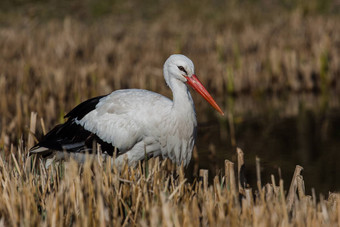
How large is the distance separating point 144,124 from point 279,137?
3.21m

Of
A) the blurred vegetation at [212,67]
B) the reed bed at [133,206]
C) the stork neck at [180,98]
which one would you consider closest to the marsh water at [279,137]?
the blurred vegetation at [212,67]

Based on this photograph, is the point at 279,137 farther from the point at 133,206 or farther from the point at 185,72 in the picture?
the point at 133,206

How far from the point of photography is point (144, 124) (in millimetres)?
4719

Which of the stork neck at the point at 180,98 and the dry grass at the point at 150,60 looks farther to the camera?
the dry grass at the point at 150,60

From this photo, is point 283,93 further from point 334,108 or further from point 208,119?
point 208,119

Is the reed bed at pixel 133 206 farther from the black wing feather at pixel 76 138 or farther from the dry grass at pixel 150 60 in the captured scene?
the dry grass at pixel 150 60

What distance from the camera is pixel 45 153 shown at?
5.14 metres

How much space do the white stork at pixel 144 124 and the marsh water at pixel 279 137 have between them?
65 cm

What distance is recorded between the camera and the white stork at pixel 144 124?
186 inches

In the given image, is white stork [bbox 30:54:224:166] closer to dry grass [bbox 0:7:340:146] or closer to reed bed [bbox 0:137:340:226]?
reed bed [bbox 0:137:340:226]

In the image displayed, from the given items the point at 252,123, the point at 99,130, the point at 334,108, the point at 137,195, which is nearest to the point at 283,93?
the point at 334,108

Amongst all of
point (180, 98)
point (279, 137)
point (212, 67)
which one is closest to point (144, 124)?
point (180, 98)

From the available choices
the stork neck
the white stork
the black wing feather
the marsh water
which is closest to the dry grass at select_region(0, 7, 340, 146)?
the marsh water

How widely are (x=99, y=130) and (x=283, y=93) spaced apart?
18.7ft
